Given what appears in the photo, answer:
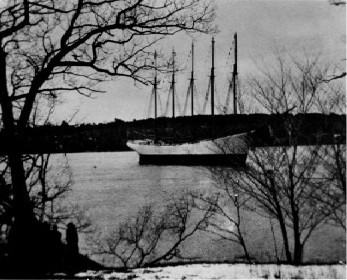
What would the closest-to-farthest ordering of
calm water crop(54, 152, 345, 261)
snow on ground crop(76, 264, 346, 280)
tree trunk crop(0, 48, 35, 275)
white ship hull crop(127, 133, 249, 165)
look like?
snow on ground crop(76, 264, 346, 280) → tree trunk crop(0, 48, 35, 275) → calm water crop(54, 152, 345, 261) → white ship hull crop(127, 133, 249, 165)

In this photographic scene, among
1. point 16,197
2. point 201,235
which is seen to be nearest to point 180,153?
point 201,235

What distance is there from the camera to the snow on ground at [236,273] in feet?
23.5

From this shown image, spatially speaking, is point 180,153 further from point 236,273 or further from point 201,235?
point 236,273

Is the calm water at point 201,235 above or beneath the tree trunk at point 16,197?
beneath

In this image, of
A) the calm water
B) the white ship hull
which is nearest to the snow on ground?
the calm water

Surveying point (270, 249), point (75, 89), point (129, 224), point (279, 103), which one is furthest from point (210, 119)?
point (75, 89)

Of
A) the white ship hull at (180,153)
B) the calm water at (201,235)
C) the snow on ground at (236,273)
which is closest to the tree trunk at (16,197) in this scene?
the snow on ground at (236,273)

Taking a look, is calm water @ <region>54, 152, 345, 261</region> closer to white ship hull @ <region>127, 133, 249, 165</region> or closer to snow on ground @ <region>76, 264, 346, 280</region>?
snow on ground @ <region>76, 264, 346, 280</region>

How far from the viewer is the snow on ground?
7.15 metres

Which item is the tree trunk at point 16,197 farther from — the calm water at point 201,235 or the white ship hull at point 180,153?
the white ship hull at point 180,153

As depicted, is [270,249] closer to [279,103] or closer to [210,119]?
[279,103]

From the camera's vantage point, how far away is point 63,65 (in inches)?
356

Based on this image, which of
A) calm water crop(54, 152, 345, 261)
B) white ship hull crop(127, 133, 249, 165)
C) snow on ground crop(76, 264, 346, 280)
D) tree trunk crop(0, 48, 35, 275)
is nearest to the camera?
snow on ground crop(76, 264, 346, 280)

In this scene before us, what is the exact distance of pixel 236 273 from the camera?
7578 mm
